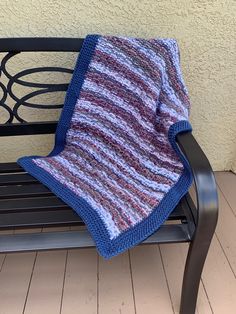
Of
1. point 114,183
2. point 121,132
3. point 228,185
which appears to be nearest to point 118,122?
point 121,132

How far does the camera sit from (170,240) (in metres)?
1.13

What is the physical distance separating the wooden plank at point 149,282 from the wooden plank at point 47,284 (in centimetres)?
32

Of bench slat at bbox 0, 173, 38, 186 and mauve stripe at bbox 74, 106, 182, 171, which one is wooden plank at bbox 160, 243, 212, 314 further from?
bench slat at bbox 0, 173, 38, 186

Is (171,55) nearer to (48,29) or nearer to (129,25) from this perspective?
(129,25)

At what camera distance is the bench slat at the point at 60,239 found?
112 cm

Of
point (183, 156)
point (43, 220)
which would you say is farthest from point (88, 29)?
point (43, 220)

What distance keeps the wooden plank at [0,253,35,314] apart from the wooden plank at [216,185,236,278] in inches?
35.3

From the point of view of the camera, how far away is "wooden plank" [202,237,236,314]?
1.33 meters

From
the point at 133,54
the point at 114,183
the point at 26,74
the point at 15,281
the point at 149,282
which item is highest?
the point at 133,54

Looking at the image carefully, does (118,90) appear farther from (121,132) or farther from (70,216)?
(70,216)

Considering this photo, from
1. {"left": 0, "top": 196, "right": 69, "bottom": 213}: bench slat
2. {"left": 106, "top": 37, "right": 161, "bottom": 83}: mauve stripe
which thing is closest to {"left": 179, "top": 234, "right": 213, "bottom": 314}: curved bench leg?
{"left": 0, "top": 196, "right": 69, "bottom": 213}: bench slat

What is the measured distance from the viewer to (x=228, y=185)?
79.8 inches

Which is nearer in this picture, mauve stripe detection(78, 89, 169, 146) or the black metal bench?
the black metal bench

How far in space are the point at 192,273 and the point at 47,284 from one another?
62 cm
